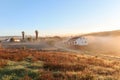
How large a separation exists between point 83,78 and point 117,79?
6.70 feet

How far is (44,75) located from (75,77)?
5.80 ft

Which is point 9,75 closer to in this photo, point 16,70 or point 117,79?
point 16,70

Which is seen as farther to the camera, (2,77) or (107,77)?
(107,77)

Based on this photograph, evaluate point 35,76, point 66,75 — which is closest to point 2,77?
point 35,76

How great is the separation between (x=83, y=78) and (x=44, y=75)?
2.18 meters

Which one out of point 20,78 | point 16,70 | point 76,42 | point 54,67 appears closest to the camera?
point 20,78

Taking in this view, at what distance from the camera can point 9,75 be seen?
16.3 m

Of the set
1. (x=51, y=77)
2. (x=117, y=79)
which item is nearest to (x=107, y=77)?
(x=117, y=79)

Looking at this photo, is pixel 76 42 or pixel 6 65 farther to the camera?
pixel 76 42

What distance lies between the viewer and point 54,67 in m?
19.7

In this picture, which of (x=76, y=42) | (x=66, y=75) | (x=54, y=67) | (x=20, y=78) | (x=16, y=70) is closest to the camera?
(x=20, y=78)

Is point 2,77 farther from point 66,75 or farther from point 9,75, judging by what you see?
point 66,75

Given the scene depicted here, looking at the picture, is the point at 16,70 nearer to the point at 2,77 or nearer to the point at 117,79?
the point at 2,77

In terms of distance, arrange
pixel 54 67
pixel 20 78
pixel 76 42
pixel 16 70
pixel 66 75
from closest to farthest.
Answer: pixel 20 78, pixel 66 75, pixel 16 70, pixel 54 67, pixel 76 42
